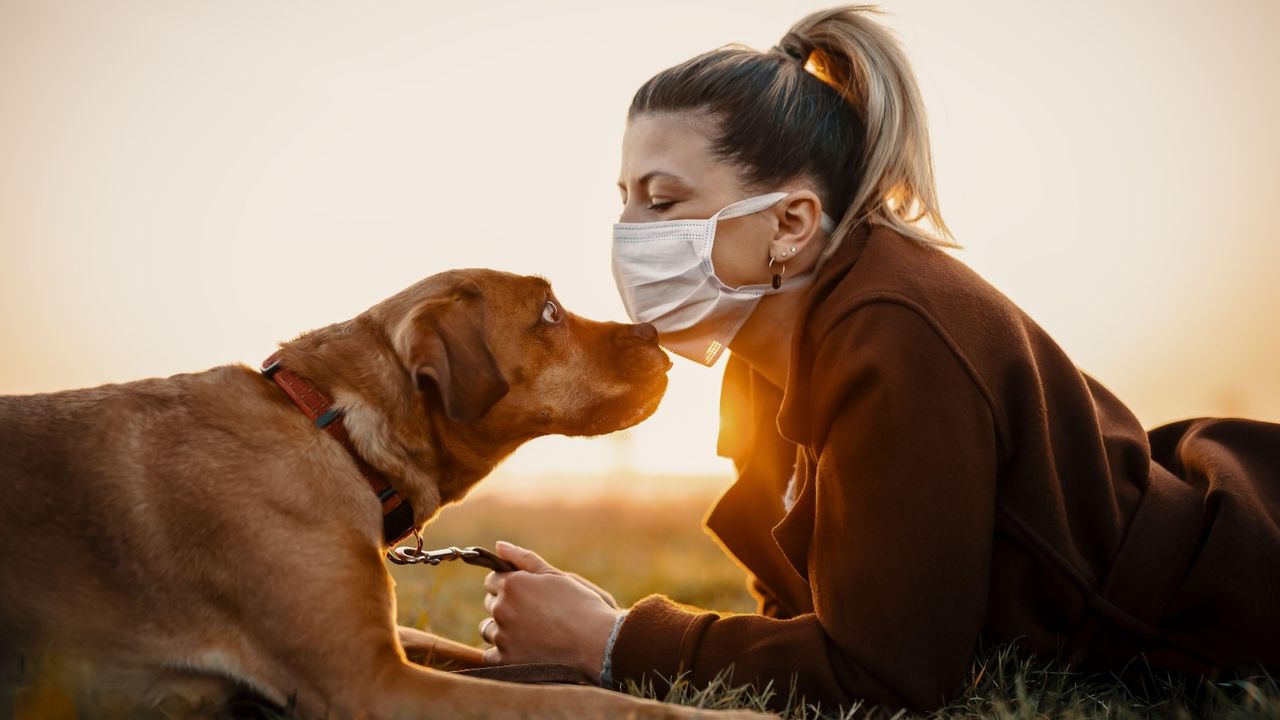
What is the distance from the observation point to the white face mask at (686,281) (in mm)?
4047

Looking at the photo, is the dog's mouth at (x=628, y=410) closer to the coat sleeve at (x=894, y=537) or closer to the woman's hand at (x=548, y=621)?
the woman's hand at (x=548, y=621)

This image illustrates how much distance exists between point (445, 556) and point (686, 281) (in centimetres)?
147

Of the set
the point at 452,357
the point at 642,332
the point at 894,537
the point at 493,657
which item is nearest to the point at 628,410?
the point at 642,332

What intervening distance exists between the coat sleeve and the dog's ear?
1.12 m

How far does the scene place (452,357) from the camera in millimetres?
3357

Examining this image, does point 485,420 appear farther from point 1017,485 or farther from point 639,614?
point 1017,485

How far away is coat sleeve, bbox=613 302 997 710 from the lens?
10.1 ft

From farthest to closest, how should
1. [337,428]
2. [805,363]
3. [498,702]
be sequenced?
[805,363] < [337,428] < [498,702]

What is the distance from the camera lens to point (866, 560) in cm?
313

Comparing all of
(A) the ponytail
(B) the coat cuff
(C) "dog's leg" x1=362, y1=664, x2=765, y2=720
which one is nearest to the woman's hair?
(A) the ponytail

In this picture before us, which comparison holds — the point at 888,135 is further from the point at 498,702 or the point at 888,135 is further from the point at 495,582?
the point at 498,702

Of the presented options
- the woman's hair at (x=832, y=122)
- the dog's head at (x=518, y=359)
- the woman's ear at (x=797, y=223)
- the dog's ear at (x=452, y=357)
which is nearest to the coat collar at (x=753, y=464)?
the woman's ear at (x=797, y=223)

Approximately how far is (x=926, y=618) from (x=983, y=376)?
0.80 m

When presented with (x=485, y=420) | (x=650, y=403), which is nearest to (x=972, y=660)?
(x=650, y=403)
